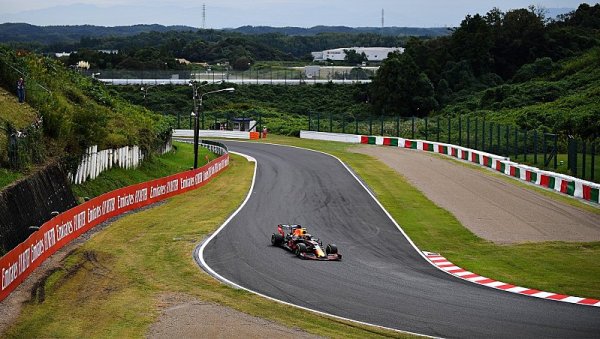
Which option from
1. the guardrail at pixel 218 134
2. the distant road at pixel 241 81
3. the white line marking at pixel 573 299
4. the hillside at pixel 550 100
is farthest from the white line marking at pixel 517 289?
the distant road at pixel 241 81

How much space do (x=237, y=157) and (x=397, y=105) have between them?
51.3 m

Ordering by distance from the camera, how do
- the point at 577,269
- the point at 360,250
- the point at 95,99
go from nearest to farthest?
the point at 577,269 < the point at 360,250 < the point at 95,99

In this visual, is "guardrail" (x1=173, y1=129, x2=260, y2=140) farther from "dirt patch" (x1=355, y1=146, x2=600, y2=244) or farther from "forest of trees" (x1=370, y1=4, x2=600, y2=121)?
"dirt patch" (x1=355, y1=146, x2=600, y2=244)

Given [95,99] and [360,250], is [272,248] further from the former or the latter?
[95,99]

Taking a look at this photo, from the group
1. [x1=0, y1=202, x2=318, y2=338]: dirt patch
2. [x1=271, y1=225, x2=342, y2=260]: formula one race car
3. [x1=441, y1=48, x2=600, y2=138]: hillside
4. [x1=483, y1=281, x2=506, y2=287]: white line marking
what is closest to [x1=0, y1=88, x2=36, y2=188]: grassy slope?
[x1=271, y1=225, x2=342, y2=260]: formula one race car

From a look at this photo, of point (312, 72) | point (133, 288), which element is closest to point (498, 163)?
point (133, 288)

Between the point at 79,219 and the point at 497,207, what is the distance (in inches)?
845

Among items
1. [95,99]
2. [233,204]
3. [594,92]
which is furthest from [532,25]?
[233,204]

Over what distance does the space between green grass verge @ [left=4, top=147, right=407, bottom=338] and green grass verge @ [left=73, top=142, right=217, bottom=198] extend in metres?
7.24

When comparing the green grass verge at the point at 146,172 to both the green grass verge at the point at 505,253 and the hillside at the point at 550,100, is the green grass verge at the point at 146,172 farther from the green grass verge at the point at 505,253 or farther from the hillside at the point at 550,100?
the hillside at the point at 550,100

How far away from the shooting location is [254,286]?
29.0m

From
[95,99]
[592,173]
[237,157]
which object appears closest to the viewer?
→ [592,173]

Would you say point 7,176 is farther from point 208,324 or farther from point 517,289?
point 517,289

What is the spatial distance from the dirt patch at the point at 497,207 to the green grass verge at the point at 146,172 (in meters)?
17.1
